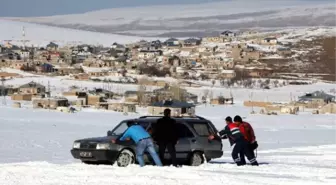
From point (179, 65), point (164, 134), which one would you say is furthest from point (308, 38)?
point (164, 134)

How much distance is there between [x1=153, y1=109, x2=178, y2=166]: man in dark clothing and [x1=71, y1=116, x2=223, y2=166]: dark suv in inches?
16.1

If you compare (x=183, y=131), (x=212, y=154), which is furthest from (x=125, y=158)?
(x=212, y=154)

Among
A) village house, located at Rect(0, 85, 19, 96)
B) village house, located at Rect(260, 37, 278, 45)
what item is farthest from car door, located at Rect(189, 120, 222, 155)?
village house, located at Rect(260, 37, 278, 45)

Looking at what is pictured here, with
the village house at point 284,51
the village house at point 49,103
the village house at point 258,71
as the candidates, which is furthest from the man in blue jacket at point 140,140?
the village house at point 284,51

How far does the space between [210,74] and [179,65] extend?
19.2 metres

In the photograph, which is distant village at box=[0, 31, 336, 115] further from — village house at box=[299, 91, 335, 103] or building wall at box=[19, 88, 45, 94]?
village house at box=[299, 91, 335, 103]

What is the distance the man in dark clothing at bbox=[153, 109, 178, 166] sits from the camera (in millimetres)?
16047

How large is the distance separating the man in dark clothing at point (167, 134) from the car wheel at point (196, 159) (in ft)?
3.63

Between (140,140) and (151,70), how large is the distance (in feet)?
372

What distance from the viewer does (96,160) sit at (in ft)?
52.6

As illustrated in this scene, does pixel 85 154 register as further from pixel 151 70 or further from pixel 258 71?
pixel 151 70

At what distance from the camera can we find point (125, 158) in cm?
1606

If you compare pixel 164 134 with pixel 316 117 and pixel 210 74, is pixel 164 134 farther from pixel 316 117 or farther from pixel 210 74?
pixel 210 74

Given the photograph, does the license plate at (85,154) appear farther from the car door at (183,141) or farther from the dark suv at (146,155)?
the car door at (183,141)
